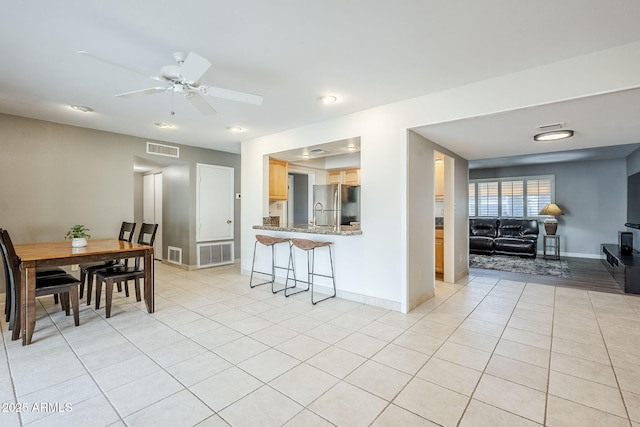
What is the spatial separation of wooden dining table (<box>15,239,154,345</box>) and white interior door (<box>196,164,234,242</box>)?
2.54m

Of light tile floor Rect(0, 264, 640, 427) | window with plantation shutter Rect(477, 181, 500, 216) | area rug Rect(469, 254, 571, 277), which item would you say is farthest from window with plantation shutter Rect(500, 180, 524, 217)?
light tile floor Rect(0, 264, 640, 427)

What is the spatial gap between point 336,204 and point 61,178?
440 cm

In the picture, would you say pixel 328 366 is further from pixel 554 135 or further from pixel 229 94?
pixel 554 135

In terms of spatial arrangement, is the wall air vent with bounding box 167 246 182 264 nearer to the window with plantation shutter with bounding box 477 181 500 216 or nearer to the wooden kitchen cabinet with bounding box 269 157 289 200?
the wooden kitchen cabinet with bounding box 269 157 289 200

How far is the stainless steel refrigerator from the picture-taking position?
5840 mm

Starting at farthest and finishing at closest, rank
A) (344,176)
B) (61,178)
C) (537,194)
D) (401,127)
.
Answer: (537,194)
(344,176)
(61,178)
(401,127)

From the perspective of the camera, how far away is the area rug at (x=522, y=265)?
18.7 ft

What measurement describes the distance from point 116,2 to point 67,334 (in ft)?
9.57

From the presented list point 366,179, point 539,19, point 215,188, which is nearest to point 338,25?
point 539,19

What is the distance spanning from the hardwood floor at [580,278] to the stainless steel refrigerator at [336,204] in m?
2.54

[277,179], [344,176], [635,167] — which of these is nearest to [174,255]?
[277,179]

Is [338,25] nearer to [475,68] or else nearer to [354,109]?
[475,68]

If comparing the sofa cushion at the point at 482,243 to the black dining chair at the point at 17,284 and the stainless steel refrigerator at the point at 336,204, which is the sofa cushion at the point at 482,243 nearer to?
the stainless steel refrigerator at the point at 336,204

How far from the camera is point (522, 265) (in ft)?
20.7
